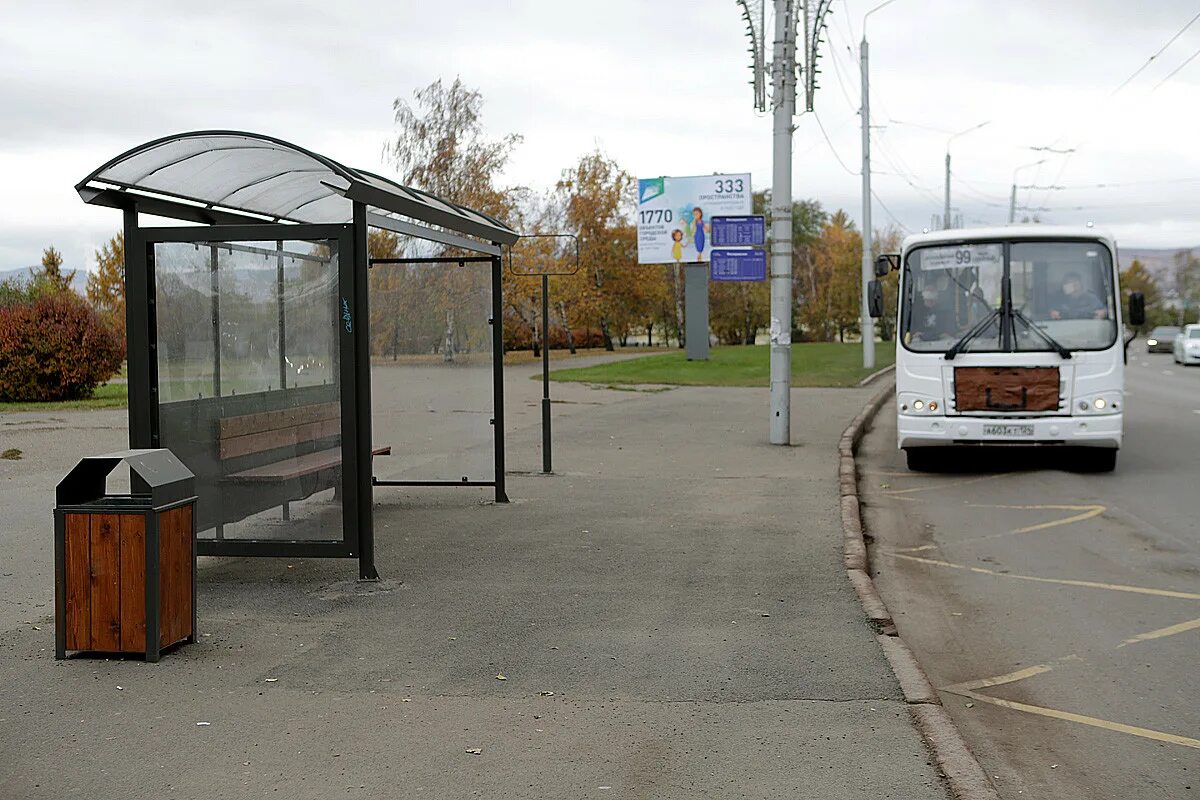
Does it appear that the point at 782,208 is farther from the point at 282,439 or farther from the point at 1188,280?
→ the point at 1188,280

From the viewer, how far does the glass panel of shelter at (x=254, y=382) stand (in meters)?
8.22

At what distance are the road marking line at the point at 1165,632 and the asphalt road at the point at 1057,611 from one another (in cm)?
2

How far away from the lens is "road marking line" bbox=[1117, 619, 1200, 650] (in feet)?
22.7

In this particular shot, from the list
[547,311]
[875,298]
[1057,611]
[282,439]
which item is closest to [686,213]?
[875,298]

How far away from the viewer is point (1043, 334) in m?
14.0

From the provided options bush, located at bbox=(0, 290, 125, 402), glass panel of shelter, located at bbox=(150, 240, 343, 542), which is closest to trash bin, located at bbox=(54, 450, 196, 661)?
glass panel of shelter, located at bbox=(150, 240, 343, 542)

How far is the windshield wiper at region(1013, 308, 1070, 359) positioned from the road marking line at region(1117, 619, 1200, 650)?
6.84m

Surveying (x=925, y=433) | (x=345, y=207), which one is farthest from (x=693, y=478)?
(x=345, y=207)

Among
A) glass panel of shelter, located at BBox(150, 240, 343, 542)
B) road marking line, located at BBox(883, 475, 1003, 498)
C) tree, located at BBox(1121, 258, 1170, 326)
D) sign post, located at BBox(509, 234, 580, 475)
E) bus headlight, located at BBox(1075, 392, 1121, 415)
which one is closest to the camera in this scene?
glass panel of shelter, located at BBox(150, 240, 343, 542)

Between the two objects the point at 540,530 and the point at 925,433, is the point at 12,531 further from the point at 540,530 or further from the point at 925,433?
the point at 925,433

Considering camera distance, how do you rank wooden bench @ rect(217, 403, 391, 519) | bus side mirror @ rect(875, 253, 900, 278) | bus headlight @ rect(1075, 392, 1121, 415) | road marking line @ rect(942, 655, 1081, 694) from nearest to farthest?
1. road marking line @ rect(942, 655, 1081, 694)
2. wooden bench @ rect(217, 403, 391, 519)
3. bus headlight @ rect(1075, 392, 1121, 415)
4. bus side mirror @ rect(875, 253, 900, 278)

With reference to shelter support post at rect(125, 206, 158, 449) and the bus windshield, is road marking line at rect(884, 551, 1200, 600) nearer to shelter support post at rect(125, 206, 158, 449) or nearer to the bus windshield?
the bus windshield

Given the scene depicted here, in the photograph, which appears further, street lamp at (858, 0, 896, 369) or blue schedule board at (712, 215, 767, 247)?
street lamp at (858, 0, 896, 369)

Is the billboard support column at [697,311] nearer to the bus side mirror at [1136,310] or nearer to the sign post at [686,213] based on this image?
the sign post at [686,213]
